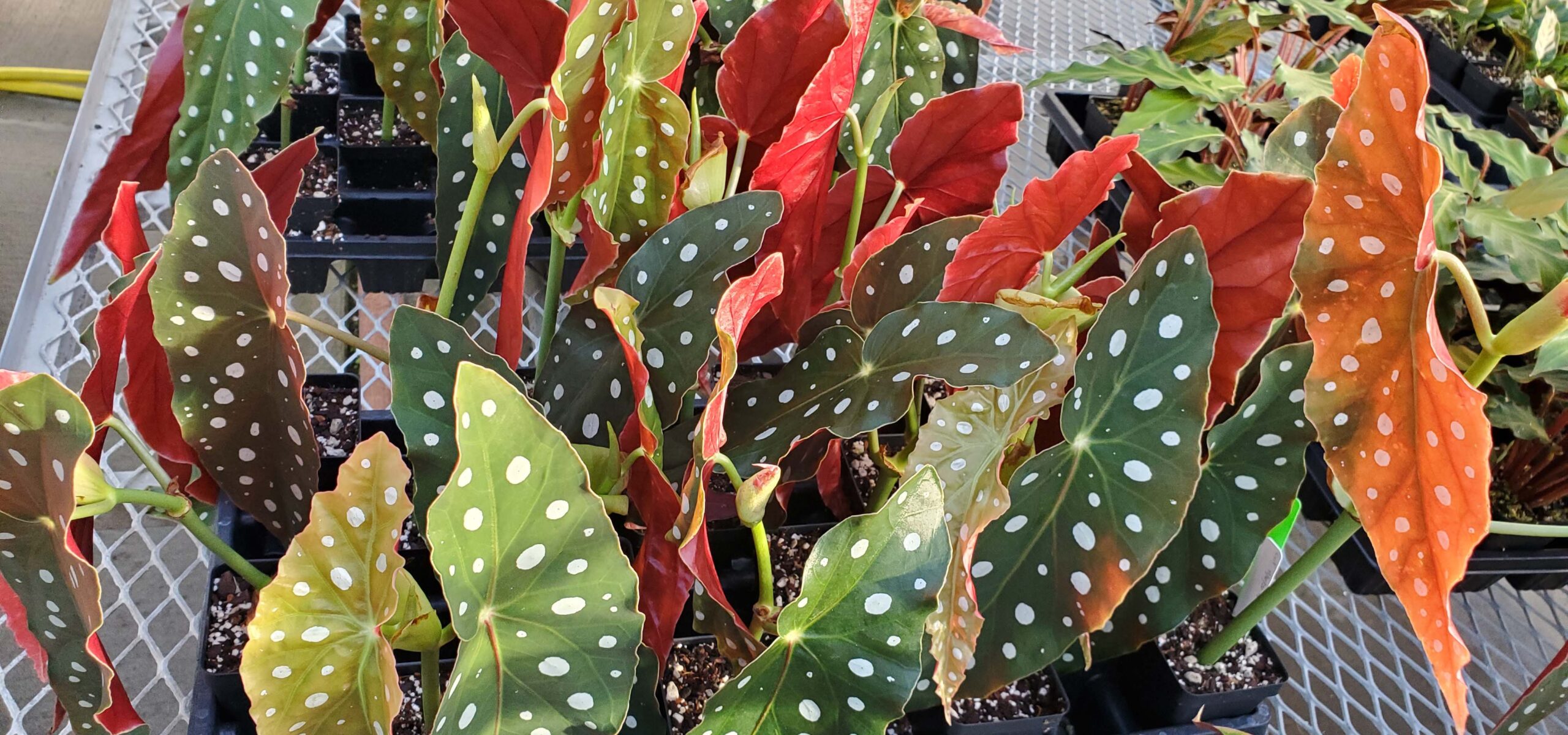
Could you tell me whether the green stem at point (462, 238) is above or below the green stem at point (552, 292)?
above

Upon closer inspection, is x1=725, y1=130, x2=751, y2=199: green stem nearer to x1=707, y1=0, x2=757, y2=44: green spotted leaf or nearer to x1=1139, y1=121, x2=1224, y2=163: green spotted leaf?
x1=707, y1=0, x2=757, y2=44: green spotted leaf

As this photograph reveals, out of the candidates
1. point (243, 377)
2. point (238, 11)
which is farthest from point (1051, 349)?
point (238, 11)

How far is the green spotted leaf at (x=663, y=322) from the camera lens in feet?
1.88

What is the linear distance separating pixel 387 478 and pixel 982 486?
269 mm

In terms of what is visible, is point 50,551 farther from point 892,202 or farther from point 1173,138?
point 1173,138

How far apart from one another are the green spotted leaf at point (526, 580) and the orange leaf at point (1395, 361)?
0.92 feet

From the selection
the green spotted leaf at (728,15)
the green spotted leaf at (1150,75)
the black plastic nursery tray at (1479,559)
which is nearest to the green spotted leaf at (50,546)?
the green spotted leaf at (728,15)

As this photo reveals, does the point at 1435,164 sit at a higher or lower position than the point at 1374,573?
higher

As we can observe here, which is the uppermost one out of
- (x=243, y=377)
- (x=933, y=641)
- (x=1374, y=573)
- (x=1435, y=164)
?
(x=1435, y=164)

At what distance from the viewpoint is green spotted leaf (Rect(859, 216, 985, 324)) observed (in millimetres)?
635

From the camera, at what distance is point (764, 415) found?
598 millimetres

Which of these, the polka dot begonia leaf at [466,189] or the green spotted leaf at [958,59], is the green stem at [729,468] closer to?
the polka dot begonia leaf at [466,189]

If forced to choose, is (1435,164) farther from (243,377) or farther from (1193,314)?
(243,377)

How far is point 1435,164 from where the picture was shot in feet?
1.22
